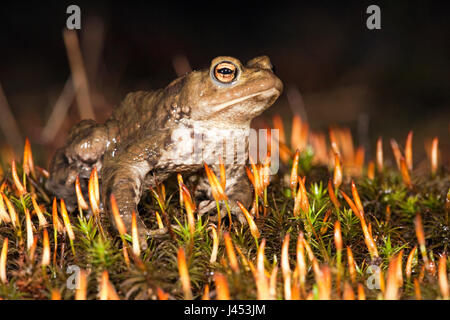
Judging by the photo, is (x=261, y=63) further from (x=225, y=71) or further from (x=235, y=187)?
(x=235, y=187)

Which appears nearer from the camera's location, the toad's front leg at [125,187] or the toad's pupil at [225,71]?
the toad's front leg at [125,187]

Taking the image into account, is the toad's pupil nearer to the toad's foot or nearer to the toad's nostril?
the toad's nostril

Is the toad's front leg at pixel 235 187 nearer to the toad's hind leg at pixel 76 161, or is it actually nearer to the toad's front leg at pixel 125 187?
the toad's front leg at pixel 125 187

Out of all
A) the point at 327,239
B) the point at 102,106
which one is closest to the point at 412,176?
the point at 327,239

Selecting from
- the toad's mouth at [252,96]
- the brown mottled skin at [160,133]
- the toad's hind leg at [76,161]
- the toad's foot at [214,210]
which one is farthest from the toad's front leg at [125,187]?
the toad's mouth at [252,96]

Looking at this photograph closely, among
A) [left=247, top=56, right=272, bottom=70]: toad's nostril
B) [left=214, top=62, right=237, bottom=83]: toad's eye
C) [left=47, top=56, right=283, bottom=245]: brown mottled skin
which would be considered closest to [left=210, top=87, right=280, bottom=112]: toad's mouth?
[left=47, top=56, right=283, bottom=245]: brown mottled skin

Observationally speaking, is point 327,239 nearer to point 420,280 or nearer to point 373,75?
point 420,280

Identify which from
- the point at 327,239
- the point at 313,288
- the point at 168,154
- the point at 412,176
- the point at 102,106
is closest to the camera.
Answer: the point at 313,288
